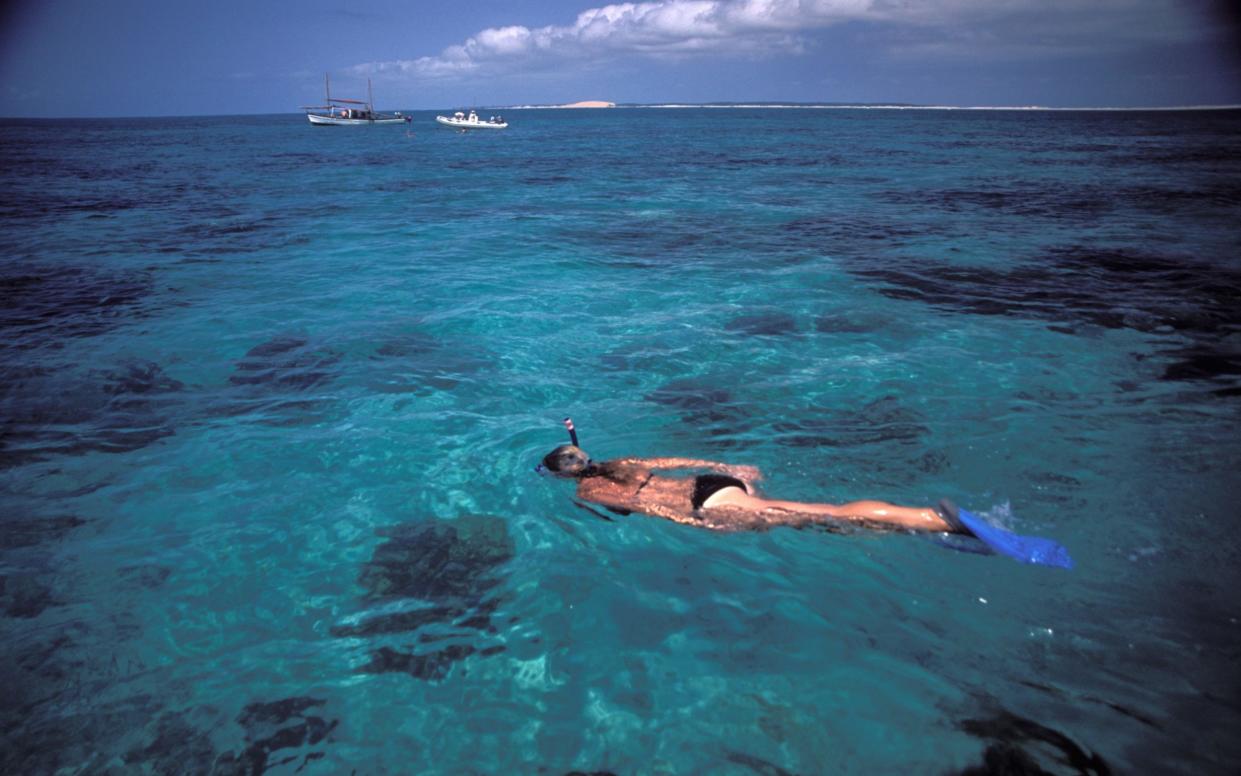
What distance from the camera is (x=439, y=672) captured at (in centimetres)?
551

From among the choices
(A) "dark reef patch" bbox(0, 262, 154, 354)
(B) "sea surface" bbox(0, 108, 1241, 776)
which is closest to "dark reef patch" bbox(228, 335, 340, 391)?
(B) "sea surface" bbox(0, 108, 1241, 776)

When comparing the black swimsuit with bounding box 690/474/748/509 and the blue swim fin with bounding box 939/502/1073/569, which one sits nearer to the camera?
the blue swim fin with bounding box 939/502/1073/569

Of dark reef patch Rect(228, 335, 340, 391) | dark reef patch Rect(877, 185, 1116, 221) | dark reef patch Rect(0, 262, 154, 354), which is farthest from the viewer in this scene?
dark reef patch Rect(877, 185, 1116, 221)

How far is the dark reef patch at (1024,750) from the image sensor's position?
4340 mm

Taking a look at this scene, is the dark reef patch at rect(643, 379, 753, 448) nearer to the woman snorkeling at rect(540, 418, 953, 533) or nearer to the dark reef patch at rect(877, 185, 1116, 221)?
the woman snorkeling at rect(540, 418, 953, 533)

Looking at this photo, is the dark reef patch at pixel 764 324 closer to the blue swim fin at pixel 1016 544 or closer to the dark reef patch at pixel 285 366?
the blue swim fin at pixel 1016 544

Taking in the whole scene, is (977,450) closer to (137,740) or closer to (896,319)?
(896,319)

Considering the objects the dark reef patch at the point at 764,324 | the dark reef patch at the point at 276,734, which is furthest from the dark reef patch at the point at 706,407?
the dark reef patch at the point at 276,734

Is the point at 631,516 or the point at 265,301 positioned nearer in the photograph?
the point at 631,516

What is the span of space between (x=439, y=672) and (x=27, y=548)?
18.9 ft

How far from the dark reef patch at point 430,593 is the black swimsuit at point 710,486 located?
91.6 inches

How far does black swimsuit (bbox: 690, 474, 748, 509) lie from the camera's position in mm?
7125

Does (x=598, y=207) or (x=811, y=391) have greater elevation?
(x=598, y=207)

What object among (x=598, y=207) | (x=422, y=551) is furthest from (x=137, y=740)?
(x=598, y=207)
